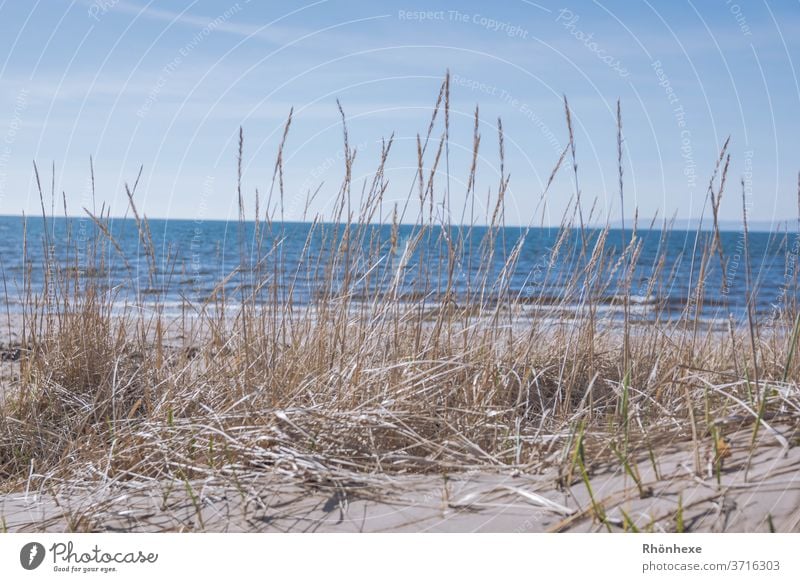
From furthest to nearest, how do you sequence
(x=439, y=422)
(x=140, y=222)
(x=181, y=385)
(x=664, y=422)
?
(x=140, y=222)
(x=181, y=385)
(x=439, y=422)
(x=664, y=422)

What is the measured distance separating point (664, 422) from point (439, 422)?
576 mm

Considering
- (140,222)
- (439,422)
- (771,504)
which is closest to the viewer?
(771,504)

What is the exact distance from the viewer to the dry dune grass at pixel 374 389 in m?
1.64
